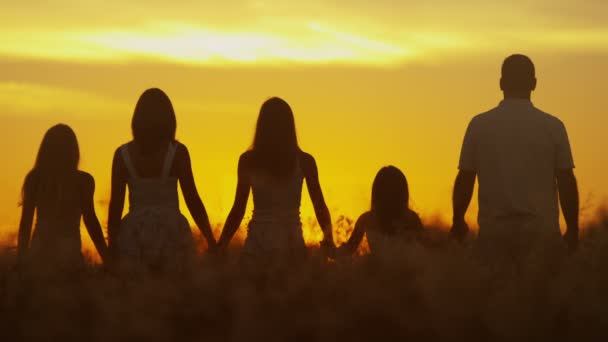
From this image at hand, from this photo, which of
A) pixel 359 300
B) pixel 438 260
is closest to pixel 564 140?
pixel 438 260

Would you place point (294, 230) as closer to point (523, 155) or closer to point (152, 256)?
point (152, 256)

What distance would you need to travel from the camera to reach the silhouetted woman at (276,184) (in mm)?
12375

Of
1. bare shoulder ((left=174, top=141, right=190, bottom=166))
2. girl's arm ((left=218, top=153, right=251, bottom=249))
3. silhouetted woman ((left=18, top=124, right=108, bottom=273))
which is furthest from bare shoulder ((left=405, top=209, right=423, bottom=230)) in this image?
silhouetted woman ((left=18, top=124, right=108, bottom=273))

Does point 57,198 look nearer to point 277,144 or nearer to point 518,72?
point 277,144

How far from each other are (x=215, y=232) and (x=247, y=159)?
92cm

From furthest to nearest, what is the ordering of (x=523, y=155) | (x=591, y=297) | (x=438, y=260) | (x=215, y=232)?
(x=215, y=232), (x=523, y=155), (x=438, y=260), (x=591, y=297)

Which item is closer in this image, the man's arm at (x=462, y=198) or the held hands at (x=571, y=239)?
the held hands at (x=571, y=239)

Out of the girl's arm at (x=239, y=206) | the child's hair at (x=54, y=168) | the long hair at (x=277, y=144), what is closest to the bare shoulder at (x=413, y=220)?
the long hair at (x=277, y=144)

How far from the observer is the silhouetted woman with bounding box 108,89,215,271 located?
1214 centimetres

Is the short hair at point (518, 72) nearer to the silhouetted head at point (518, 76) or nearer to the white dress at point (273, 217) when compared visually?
the silhouetted head at point (518, 76)

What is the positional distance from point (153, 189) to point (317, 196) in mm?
1336

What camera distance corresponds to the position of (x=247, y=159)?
40.9 ft

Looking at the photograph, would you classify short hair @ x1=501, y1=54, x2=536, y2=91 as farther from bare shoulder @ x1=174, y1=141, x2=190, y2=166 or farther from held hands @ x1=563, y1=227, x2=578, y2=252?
bare shoulder @ x1=174, y1=141, x2=190, y2=166

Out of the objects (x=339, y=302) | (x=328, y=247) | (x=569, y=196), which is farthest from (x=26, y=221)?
(x=569, y=196)
